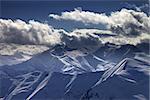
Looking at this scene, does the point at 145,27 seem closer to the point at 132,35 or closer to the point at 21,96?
the point at 132,35

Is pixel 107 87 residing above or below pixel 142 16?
below

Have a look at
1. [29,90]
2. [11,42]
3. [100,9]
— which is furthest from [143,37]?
[29,90]

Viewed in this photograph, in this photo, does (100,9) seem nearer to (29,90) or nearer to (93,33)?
(93,33)

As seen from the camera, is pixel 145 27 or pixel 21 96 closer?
pixel 145 27

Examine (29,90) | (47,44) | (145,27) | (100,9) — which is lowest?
(29,90)

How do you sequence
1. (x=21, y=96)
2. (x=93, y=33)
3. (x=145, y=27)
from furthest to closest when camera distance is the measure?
(x=21, y=96), (x=93, y=33), (x=145, y=27)

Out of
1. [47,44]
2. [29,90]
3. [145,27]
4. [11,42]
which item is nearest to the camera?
[145,27]

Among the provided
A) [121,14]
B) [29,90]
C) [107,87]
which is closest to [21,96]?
[29,90]
